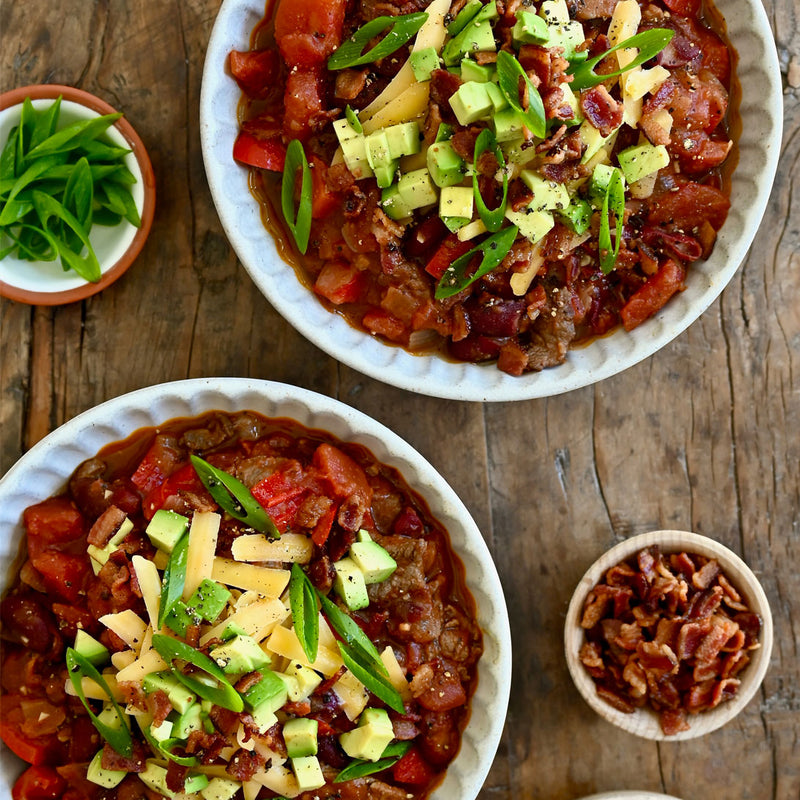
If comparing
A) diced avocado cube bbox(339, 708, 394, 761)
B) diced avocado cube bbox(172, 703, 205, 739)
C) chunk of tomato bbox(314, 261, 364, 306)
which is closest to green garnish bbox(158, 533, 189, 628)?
diced avocado cube bbox(172, 703, 205, 739)

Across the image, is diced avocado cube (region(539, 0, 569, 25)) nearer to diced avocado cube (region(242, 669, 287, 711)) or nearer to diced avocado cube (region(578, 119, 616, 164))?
diced avocado cube (region(578, 119, 616, 164))

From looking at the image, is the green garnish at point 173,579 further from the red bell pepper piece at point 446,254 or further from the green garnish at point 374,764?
the red bell pepper piece at point 446,254

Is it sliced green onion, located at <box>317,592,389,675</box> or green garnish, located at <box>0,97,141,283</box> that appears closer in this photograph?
sliced green onion, located at <box>317,592,389,675</box>

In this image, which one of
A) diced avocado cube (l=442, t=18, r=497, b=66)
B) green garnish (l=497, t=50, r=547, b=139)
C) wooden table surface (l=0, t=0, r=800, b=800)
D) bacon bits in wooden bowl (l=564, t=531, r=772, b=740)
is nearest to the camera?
green garnish (l=497, t=50, r=547, b=139)

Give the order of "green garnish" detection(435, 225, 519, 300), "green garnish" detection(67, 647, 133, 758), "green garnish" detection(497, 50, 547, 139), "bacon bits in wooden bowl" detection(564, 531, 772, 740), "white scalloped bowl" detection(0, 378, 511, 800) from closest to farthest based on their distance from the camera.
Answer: "green garnish" detection(497, 50, 547, 139)
"green garnish" detection(435, 225, 519, 300)
"green garnish" detection(67, 647, 133, 758)
"white scalloped bowl" detection(0, 378, 511, 800)
"bacon bits in wooden bowl" detection(564, 531, 772, 740)

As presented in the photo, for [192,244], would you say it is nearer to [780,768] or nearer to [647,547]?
[647,547]

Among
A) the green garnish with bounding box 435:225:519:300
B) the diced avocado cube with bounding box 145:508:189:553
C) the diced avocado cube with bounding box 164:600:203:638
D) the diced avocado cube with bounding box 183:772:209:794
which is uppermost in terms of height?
the green garnish with bounding box 435:225:519:300

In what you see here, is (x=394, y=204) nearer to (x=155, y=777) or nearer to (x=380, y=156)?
(x=380, y=156)

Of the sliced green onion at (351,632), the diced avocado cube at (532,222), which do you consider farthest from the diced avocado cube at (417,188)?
the sliced green onion at (351,632)
